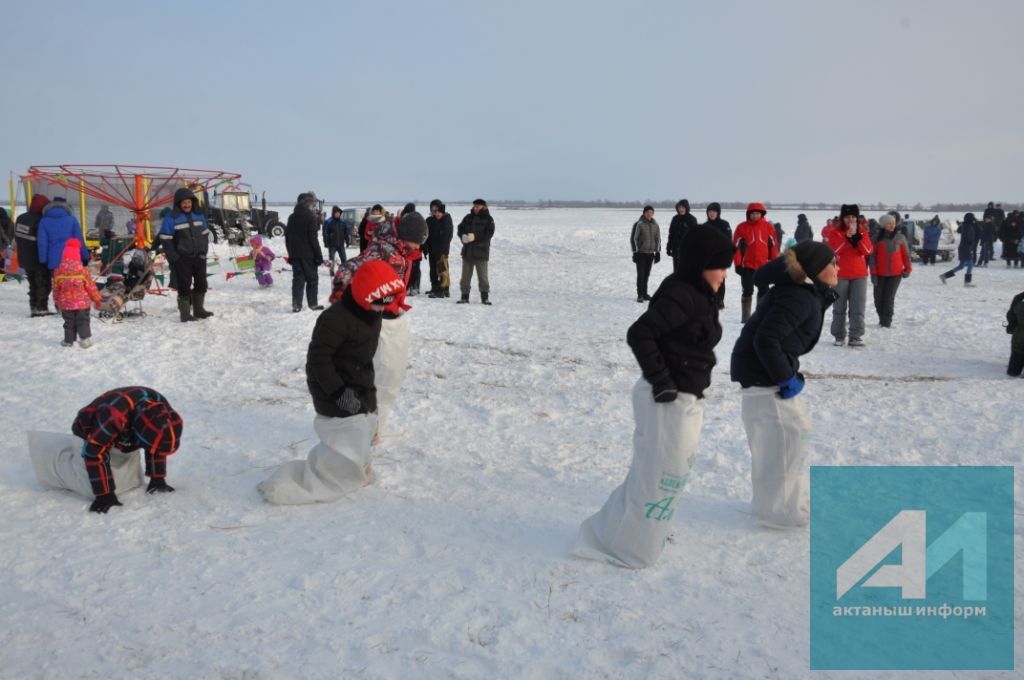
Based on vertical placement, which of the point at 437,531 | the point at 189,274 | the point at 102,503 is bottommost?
the point at 437,531

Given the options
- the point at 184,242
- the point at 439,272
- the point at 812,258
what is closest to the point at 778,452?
the point at 812,258

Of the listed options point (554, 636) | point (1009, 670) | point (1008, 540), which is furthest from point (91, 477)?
point (1008, 540)

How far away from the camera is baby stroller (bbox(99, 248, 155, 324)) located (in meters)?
10.6

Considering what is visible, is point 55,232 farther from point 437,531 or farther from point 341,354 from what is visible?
point 437,531

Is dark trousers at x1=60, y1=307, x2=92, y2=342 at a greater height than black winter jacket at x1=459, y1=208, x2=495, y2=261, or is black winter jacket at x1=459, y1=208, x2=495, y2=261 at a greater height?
black winter jacket at x1=459, y1=208, x2=495, y2=261

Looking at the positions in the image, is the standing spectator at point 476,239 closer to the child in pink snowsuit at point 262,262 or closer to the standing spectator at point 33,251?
the child in pink snowsuit at point 262,262

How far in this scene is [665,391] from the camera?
350cm

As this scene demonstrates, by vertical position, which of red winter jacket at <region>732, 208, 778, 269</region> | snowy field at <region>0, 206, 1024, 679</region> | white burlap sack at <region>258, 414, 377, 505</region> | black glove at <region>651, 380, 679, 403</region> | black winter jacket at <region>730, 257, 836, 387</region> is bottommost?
snowy field at <region>0, 206, 1024, 679</region>

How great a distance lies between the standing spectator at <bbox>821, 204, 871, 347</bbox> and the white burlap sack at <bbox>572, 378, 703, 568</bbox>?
6287mm

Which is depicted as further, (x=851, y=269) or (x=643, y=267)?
(x=643, y=267)

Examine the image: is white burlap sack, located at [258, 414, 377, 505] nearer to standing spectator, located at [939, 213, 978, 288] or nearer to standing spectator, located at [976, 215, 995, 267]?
standing spectator, located at [939, 213, 978, 288]

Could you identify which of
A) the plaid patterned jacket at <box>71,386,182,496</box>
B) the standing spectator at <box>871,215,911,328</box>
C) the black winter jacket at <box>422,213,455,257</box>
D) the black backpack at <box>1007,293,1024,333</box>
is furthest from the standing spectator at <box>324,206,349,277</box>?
the black backpack at <box>1007,293,1024,333</box>

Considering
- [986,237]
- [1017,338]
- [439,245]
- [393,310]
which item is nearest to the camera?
[393,310]

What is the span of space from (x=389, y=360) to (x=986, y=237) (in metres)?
21.3
